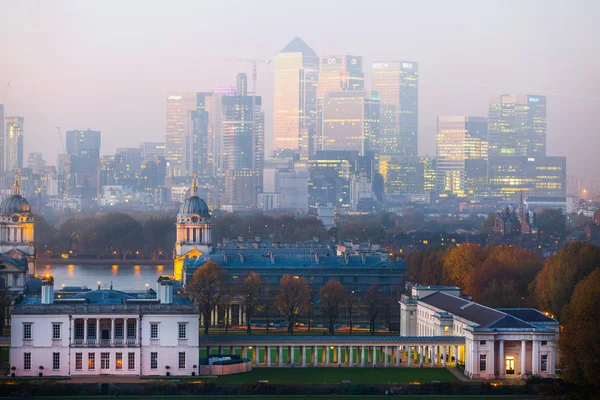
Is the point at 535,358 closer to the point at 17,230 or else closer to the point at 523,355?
the point at 523,355

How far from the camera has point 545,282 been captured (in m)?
75.1

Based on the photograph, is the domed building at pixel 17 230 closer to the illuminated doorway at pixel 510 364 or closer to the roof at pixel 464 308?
the roof at pixel 464 308

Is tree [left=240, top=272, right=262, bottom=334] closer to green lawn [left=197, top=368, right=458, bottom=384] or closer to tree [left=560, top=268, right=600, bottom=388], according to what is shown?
green lawn [left=197, top=368, right=458, bottom=384]

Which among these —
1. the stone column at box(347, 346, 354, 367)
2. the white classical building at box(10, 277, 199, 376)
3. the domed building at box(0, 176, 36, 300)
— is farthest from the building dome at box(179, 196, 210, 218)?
the white classical building at box(10, 277, 199, 376)

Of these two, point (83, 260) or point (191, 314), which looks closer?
point (191, 314)

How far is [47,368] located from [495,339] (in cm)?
1688

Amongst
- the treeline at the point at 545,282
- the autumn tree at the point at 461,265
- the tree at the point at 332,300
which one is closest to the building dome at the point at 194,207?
the treeline at the point at 545,282

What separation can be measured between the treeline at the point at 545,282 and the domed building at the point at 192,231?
13388 mm

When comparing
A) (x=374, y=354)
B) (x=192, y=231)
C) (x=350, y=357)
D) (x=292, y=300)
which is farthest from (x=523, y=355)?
(x=192, y=231)

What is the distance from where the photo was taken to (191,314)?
57.3 metres

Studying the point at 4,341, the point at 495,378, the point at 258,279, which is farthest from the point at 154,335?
the point at 258,279

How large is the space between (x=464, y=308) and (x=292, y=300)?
12.8m

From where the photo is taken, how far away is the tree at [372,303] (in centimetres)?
7500

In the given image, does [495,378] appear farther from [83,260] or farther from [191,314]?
[83,260]
